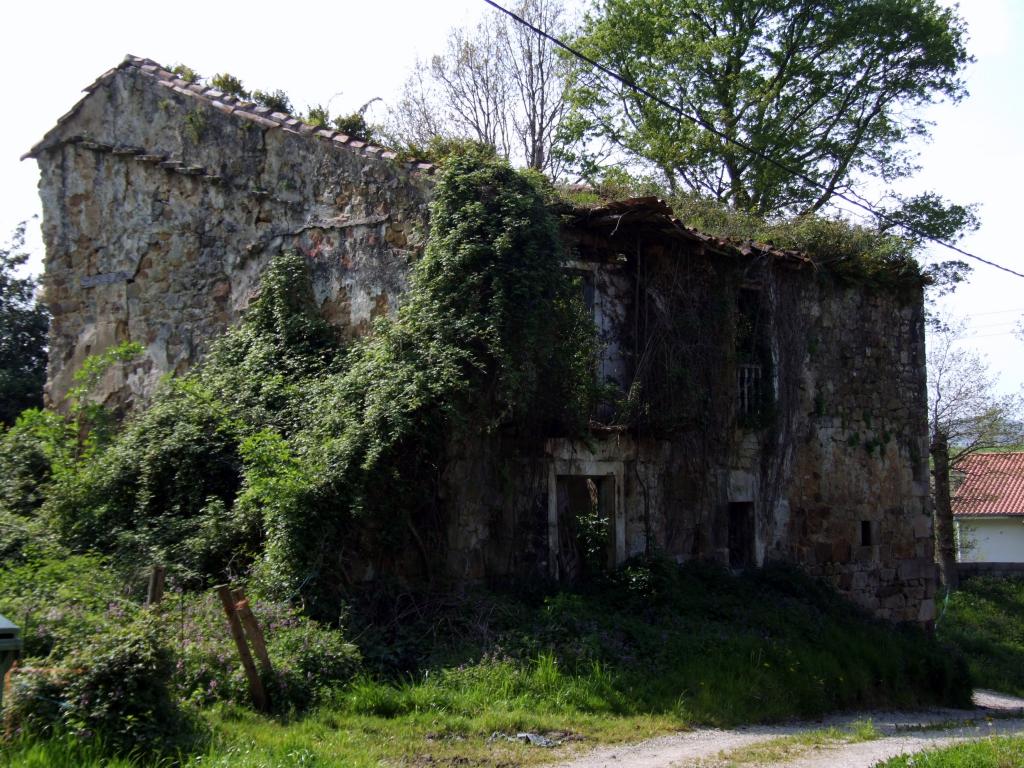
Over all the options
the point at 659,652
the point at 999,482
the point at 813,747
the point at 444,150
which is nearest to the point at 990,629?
the point at 659,652

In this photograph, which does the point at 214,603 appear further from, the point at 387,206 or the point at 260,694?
the point at 387,206

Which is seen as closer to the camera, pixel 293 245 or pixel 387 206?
pixel 387 206

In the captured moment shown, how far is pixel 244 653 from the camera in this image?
8.33m

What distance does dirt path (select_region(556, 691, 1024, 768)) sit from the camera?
8.03 metres

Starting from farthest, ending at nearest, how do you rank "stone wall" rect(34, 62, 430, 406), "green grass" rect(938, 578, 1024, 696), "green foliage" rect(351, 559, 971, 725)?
"green grass" rect(938, 578, 1024, 696)
"stone wall" rect(34, 62, 430, 406)
"green foliage" rect(351, 559, 971, 725)

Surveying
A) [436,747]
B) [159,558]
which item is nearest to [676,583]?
[436,747]

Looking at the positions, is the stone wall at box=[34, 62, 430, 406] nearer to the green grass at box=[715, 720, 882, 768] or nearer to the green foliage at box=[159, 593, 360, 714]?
the green foliage at box=[159, 593, 360, 714]

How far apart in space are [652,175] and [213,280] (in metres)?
12.2

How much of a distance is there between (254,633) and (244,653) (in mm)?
173

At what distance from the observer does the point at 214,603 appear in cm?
980

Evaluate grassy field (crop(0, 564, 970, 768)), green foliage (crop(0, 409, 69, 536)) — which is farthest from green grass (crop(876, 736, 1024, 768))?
green foliage (crop(0, 409, 69, 536))

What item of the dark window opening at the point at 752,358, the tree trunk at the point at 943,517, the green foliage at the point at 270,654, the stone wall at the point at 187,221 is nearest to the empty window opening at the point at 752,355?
the dark window opening at the point at 752,358

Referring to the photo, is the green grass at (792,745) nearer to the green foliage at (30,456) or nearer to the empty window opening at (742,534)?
the empty window opening at (742,534)

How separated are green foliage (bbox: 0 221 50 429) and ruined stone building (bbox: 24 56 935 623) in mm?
2981
